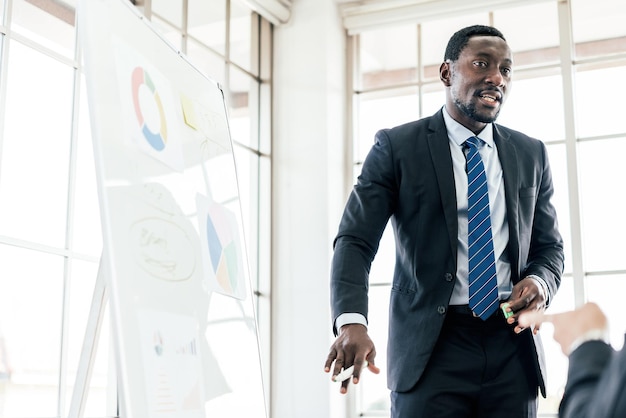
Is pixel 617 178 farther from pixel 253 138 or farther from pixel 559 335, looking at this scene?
pixel 559 335

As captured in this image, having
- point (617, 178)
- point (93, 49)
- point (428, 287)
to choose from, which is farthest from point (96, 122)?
point (617, 178)

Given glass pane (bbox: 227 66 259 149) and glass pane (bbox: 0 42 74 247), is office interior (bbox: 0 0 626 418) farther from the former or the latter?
glass pane (bbox: 0 42 74 247)

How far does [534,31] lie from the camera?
446 cm

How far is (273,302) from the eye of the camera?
4.50 metres

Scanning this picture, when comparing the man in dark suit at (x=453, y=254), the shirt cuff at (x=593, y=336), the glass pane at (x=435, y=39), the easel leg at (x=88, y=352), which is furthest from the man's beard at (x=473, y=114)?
the glass pane at (x=435, y=39)

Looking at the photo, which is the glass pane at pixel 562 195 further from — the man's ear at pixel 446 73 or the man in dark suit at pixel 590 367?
the man in dark suit at pixel 590 367

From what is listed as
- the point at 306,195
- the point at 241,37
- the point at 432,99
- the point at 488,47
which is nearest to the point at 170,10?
the point at 241,37

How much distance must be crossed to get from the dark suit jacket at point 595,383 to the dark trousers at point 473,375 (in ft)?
3.09

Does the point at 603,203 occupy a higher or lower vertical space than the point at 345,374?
higher

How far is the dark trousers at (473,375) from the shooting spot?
221 centimetres

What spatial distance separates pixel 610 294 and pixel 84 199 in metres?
2.38

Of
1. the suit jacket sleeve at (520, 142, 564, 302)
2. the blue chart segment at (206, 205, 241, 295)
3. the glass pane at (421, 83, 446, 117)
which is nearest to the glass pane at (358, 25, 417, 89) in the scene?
the glass pane at (421, 83, 446, 117)

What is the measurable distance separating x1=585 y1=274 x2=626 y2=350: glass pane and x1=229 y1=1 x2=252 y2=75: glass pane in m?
1.99

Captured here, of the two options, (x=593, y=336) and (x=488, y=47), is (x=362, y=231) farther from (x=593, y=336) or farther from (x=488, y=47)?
(x=593, y=336)
